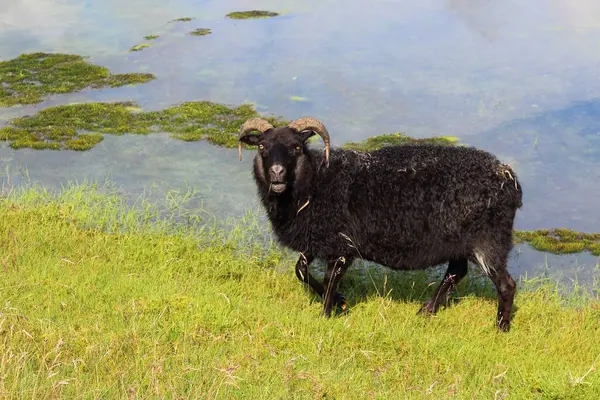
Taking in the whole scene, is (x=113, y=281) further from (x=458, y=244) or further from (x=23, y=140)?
(x=23, y=140)

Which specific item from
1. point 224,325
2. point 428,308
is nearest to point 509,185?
point 428,308

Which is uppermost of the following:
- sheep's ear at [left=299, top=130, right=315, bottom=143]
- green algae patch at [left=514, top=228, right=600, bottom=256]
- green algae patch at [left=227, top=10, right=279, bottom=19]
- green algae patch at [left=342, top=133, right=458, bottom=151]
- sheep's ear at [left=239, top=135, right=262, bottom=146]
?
sheep's ear at [left=299, top=130, right=315, bottom=143]

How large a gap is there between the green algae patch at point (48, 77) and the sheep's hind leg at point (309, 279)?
1218cm

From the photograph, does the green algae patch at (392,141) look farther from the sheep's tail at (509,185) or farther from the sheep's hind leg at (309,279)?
the sheep's tail at (509,185)

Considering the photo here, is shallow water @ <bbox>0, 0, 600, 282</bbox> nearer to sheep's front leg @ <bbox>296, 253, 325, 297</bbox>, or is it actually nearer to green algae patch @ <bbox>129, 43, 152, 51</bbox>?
green algae patch @ <bbox>129, 43, 152, 51</bbox>

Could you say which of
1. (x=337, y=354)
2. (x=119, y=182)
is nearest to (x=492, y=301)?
(x=337, y=354)

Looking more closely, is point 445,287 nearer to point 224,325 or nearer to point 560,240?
point 224,325

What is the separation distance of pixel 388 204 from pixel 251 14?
61.3ft

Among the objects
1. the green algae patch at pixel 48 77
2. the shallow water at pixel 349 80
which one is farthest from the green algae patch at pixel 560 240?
the green algae patch at pixel 48 77

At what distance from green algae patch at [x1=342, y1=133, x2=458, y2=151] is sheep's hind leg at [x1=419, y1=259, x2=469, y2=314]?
5791 mm

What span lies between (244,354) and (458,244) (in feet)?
10.2

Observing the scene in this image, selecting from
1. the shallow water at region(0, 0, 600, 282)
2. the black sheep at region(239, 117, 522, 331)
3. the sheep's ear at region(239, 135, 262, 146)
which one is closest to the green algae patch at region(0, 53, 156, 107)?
the shallow water at region(0, 0, 600, 282)

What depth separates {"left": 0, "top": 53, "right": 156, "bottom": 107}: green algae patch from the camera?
58.4ft

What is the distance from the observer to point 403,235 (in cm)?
758
